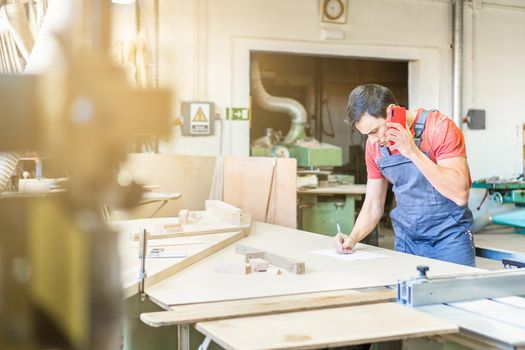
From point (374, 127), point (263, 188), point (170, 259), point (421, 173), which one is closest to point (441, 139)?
point (421, 173)

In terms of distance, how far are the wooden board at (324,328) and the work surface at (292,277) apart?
28cm

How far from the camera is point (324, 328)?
1.26m

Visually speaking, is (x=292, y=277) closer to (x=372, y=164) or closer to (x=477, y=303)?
(x=477, y=303)

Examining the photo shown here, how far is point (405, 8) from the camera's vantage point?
641 centimetres

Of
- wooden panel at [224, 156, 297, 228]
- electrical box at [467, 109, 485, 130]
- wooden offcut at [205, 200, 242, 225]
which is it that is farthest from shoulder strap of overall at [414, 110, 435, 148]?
electrical box at [467, 109, 485, 130]

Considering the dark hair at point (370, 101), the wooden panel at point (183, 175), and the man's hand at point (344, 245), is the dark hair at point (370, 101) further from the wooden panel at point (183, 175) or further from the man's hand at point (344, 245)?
the wooden panel at point (183, 175)

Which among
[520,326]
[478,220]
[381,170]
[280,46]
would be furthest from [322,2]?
[520,326]

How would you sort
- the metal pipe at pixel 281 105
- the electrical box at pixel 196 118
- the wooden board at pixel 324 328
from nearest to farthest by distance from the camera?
the wooden board at pixel 324 328, the electrical box at pixel 196 118, the metal pipe at pixel 281 105

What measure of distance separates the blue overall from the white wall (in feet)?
10.1

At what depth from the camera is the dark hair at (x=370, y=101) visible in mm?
2352

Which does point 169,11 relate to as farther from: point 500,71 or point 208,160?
point 500,71

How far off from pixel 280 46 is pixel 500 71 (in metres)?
2.68

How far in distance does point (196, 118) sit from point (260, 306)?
4.24 metres

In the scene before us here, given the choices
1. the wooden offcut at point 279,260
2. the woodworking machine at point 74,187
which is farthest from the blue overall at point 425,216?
the woodworking machine at point 74,187
